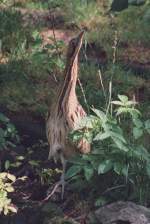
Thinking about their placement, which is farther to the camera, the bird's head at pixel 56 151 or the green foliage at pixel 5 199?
the bird's head at pixel 56 151

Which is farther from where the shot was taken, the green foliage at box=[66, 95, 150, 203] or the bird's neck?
the bird's neck

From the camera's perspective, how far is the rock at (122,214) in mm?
3654

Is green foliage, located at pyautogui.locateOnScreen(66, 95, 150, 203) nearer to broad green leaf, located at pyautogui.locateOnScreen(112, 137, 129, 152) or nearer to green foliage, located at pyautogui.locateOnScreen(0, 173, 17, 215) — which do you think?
broad green leaf, located at pyautogui.locateOnScreen(112, 137, 129, 152)

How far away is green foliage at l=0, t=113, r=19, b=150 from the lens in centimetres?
439

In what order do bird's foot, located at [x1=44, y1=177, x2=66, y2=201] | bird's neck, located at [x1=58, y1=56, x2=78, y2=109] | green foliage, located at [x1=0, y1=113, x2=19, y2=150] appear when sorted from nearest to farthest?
1. bird's neck, located at [x1=58, y1=56, x2=78, y2=109]
2. bird's foot, located at [x1=44, y1=177, x2=66, y2=201]
3. green foliage, located at [x1=0, y1=113, x2=19, y2=150]

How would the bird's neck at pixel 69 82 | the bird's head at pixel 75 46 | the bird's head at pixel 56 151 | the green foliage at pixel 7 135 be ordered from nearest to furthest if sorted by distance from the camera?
the bird's head at pixel 75 46, the bird's neck at pixel 69 82, the bird's head at pixel 56 151, the green foliage at pixel 7 135

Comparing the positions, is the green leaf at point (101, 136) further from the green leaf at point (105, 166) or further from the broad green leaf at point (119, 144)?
the green leaf at point (105, 166)

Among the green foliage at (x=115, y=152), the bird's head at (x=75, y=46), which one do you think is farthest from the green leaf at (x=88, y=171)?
the bird's head at (x=75, y=46)

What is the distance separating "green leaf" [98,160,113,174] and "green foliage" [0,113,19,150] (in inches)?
37.0

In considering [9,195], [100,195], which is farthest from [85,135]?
[9,195]

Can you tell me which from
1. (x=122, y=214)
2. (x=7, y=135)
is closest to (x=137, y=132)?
(x=122, y=214)

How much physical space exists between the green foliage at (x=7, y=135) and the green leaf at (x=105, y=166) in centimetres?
94

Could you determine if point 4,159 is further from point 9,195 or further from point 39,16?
point 39,16

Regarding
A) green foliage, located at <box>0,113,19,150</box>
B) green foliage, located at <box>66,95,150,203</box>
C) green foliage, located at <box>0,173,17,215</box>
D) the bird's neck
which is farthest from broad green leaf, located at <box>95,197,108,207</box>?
green foliage, located at <box>0,113,19,150</box>
